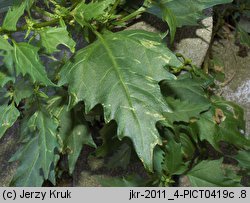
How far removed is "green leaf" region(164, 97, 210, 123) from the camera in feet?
4.87

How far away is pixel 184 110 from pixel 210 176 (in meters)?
0.24

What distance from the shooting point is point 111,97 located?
119 centimetres

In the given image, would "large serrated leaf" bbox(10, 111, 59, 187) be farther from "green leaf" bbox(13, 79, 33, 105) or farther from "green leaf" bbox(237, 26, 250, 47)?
"green leaf" bbox(237, 26, 250, 47)

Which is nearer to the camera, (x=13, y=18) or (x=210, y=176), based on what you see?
(x=13, y=18)

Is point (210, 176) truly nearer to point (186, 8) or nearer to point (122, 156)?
point (122, 156)

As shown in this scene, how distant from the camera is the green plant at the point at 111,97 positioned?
1.16 m

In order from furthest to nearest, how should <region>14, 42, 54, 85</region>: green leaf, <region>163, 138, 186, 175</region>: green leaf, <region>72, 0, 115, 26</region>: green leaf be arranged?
<region>163, 138, 186, 175</region>: green leaf < <region>72, 0, 115, 26</region>: green leaf < <region>14, 42, 54, 85</region>: green leaf

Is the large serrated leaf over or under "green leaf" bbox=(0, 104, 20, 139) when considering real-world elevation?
under

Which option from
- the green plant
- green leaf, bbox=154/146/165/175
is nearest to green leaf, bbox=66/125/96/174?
the green plant

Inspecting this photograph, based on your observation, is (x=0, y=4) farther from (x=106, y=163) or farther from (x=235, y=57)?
(x=235, y=57)

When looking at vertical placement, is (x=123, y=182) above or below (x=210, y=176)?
below

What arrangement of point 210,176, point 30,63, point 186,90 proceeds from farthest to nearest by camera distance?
point 186,90, point 210,176, point 30,63

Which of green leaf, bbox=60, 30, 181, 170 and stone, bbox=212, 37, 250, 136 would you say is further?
stone, bbox=212, 37, 250, 136

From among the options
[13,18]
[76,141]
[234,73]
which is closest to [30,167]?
[76,141]
